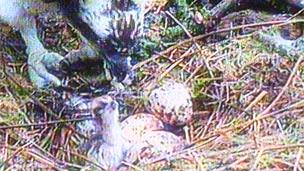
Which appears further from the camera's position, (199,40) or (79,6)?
(199,40)

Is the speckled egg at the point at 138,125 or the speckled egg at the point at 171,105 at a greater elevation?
the speckled egg at the point at 171,105

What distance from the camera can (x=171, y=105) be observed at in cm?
87

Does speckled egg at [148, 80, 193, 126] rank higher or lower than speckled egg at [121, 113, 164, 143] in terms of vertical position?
higher

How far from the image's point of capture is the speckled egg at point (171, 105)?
34.4 inches

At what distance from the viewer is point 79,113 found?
878 mm

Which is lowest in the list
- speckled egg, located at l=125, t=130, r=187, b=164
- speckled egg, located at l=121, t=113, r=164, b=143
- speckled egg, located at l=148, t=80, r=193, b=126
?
speckled egg, located at l=125, t=130, r=187, b=164

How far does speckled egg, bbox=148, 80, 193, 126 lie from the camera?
2.86ft

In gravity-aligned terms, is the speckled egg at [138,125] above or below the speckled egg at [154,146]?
above

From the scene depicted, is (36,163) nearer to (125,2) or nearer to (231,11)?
(125,2)

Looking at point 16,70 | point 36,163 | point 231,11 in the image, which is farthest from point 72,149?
point 231,11

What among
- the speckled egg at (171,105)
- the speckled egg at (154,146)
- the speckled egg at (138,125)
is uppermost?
the speckled egg at (171,105)

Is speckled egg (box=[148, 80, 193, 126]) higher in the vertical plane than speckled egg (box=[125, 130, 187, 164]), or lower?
higher

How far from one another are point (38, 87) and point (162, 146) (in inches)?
6.6

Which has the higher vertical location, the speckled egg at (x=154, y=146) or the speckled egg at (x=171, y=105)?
the speckled egg at (x=171, y=105)
